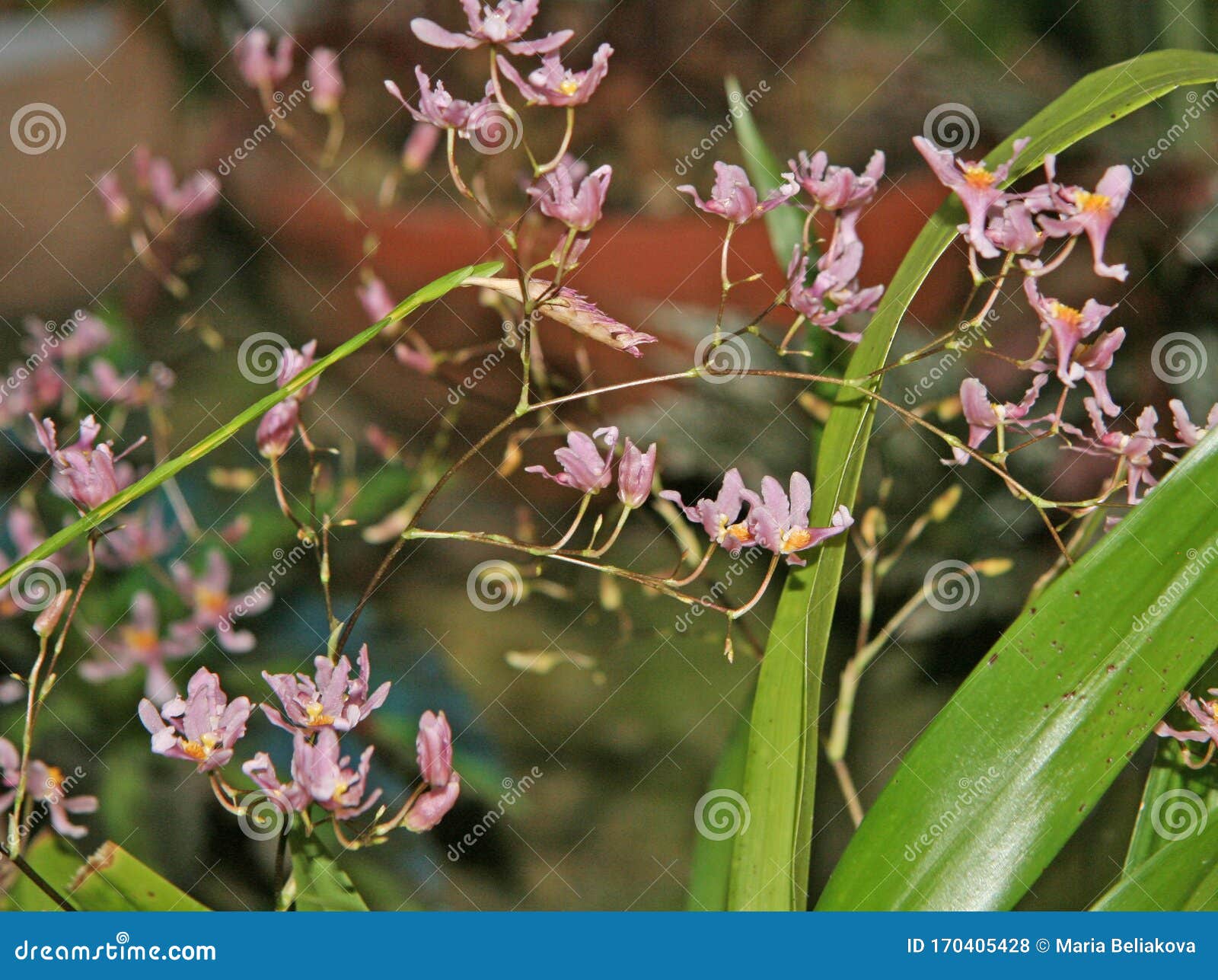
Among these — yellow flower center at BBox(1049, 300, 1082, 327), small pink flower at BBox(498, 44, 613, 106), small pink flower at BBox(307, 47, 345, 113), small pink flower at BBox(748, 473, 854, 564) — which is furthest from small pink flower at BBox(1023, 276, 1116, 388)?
small pink flower at BBox(307, 47, 345, 113)

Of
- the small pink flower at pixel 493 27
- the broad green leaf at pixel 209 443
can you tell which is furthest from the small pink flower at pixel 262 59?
the broad green leaf at pixel 209 443

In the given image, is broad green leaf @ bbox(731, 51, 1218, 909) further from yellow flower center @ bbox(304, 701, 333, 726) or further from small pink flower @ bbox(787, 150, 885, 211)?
yellow flower center @ bbox(304, 701, 333, 726)

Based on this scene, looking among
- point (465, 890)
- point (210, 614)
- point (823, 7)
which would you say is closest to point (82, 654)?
point (210, 614)

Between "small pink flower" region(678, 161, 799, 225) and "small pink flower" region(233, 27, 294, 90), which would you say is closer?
"small pink flower" region(678, 161, 799, 225)

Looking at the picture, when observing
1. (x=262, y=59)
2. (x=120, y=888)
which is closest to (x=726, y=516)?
(x=120, y=888)

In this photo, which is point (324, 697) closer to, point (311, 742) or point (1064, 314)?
point (311, 742)

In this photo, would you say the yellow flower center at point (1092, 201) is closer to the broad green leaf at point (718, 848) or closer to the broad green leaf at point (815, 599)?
the broad green leaf at point (815, 599)

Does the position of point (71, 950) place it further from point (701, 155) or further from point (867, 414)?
point (701, 155)
